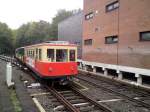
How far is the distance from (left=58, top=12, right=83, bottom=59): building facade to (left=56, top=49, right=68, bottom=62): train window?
49.9 feet

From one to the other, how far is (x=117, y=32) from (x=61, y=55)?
21.8 ft

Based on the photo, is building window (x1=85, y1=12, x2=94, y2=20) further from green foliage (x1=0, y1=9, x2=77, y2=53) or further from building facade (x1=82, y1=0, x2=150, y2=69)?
green foliage (x1=0, y1=9, x2=77, y2=53)

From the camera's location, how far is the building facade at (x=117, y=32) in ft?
49.5

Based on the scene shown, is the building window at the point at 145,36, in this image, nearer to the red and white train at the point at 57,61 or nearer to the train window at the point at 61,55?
the red and white train at the point at 57,61

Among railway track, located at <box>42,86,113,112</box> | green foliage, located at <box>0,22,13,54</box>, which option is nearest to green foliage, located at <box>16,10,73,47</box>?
green foliage, located at <box>0,22,13,54</box>

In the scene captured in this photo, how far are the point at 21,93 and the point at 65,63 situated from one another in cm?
317

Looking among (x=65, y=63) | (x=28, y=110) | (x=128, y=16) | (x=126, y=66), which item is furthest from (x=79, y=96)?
(x=128, y=16)

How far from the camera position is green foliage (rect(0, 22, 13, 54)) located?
7050cm

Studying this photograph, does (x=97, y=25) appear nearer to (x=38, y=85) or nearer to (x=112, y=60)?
(x=112, y=60)

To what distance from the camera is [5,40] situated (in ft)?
234

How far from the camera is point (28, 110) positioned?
8.32m

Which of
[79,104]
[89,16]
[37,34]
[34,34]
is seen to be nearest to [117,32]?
[89,16]

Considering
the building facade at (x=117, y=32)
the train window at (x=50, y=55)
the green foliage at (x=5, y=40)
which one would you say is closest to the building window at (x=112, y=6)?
the building facade at (x=117, y=32)

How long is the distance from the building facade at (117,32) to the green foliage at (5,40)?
50.7m
